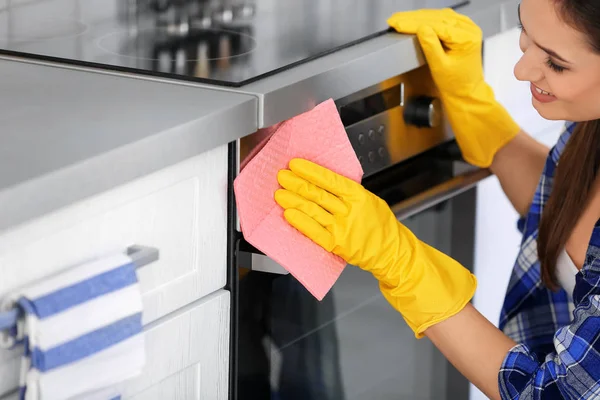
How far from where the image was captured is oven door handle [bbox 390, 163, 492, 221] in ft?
4.83

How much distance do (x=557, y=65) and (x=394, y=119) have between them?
31 centimetres

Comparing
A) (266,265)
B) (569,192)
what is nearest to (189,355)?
(266,265)

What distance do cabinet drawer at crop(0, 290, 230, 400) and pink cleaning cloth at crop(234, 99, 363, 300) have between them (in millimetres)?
89

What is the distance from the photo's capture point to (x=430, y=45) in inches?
58.4

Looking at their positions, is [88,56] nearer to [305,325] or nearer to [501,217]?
A: [305,325]

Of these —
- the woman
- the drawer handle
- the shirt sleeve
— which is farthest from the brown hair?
the drawer handle

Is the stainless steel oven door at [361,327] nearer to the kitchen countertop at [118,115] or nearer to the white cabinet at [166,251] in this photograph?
the white cabinet at [166,251]

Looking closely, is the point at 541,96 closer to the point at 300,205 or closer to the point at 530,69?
the point at 530,69

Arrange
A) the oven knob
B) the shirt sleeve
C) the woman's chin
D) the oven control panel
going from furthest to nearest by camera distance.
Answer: the oven knob → the oven control panel → the woman's chin → the shirt sleeve

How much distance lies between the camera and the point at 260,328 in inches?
52.1

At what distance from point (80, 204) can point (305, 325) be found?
0.47m

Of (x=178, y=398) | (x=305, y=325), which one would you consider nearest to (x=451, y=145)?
(x=305, y=325)

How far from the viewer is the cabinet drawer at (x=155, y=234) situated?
992 millimetres

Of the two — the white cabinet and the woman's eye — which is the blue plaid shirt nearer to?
the woman's eye
